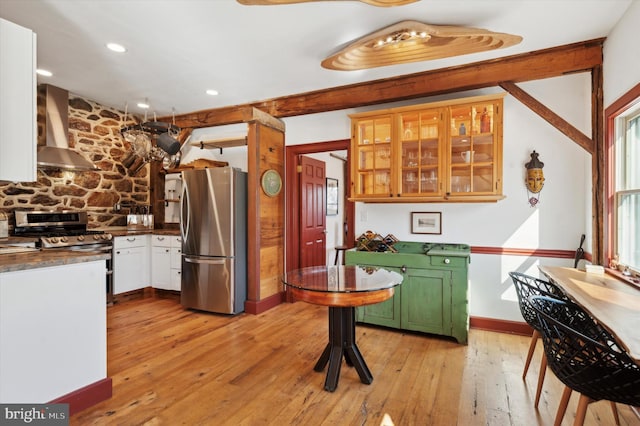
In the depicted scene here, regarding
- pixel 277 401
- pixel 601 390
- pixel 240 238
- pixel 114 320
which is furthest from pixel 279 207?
pixel 601 390

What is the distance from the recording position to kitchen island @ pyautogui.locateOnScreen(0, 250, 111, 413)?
175 centimetres

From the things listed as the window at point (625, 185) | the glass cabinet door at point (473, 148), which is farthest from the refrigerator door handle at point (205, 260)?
the window at point (625, 185)

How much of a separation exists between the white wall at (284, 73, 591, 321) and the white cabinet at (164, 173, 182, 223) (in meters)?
3.49

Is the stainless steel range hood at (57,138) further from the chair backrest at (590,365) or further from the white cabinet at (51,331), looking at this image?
the chair backrest at (590,365)

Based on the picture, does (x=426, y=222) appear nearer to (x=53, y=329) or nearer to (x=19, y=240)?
(x=53, y=329)

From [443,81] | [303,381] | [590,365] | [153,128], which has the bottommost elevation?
[303,381]

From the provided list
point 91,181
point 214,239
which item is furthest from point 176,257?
point 91,181

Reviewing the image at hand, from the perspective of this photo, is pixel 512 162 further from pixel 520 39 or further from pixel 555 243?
pixel 520 39

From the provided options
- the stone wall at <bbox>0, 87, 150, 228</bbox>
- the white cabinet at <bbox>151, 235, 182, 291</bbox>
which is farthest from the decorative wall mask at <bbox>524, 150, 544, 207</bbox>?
the stone wall at <bbox>0, 87, 150, 228</bbox>

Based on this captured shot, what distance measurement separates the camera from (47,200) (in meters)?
4.09

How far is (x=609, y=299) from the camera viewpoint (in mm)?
1772

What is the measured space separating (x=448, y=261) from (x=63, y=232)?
4488mm

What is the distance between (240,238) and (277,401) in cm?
214

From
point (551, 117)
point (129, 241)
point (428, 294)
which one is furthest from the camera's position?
point (129, 241)
